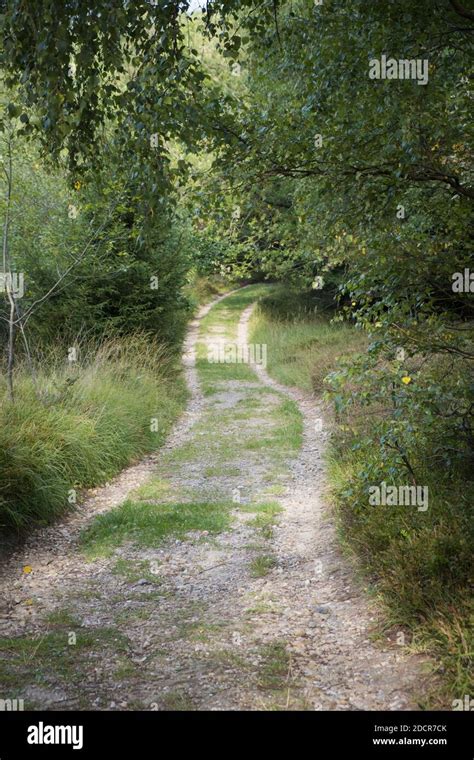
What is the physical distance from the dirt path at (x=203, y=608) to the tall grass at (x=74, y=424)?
1.09 ft

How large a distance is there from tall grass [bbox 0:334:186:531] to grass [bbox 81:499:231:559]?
1.95ft

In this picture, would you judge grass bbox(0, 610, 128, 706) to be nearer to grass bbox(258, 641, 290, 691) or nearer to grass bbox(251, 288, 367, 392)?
grass bbox(258, 641, 290, 691)

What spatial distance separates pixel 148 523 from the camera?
270 inches

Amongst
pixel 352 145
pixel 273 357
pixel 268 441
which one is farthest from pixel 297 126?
pixel 273 357

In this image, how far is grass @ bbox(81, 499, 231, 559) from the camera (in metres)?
6.46

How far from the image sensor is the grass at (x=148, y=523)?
6.46m

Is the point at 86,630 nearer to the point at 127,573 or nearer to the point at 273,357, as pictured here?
the point at 127,573

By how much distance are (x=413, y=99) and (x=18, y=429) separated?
533 centimetres

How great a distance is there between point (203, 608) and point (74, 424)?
378 cm

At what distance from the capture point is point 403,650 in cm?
411
